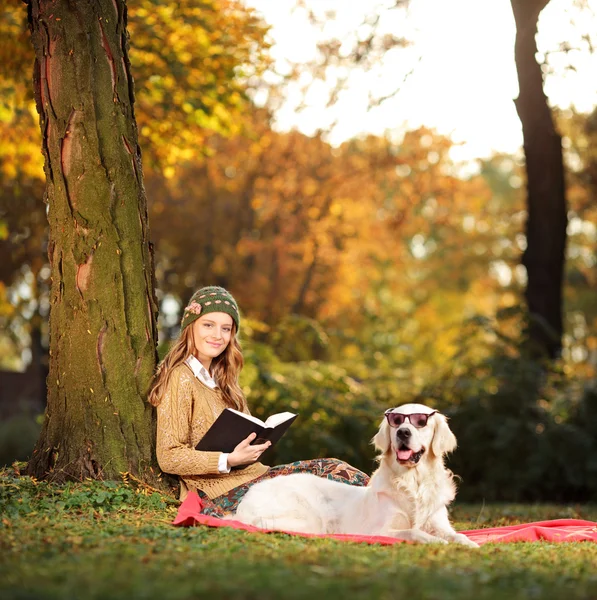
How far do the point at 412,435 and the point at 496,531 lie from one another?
4.97 ft

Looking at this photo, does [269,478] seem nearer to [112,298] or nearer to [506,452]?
[112,298]

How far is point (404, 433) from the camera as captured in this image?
560 cm

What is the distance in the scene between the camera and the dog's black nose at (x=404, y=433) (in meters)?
5.59

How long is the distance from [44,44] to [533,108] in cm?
844

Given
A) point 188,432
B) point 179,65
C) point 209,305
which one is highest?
point 179,65

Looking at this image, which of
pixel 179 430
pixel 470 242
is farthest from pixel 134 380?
pixel 470 242

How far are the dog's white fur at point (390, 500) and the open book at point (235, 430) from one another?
0.35 m

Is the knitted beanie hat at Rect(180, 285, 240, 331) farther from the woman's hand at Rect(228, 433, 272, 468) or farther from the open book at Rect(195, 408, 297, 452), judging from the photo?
the woman's hand at Rect(228, 433, 272, 468)

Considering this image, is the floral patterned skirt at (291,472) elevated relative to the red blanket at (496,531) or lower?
elevated

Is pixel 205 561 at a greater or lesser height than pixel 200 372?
lesser

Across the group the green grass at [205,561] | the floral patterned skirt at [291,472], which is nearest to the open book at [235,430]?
the floral patterned skirt at [291,472]

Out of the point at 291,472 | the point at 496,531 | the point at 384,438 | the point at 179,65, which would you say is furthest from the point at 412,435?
the point at 179,65

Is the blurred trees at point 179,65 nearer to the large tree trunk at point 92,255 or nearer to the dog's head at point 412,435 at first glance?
the large tree trunk at point 92,255

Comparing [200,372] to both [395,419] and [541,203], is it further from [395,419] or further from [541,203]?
[541,203]
